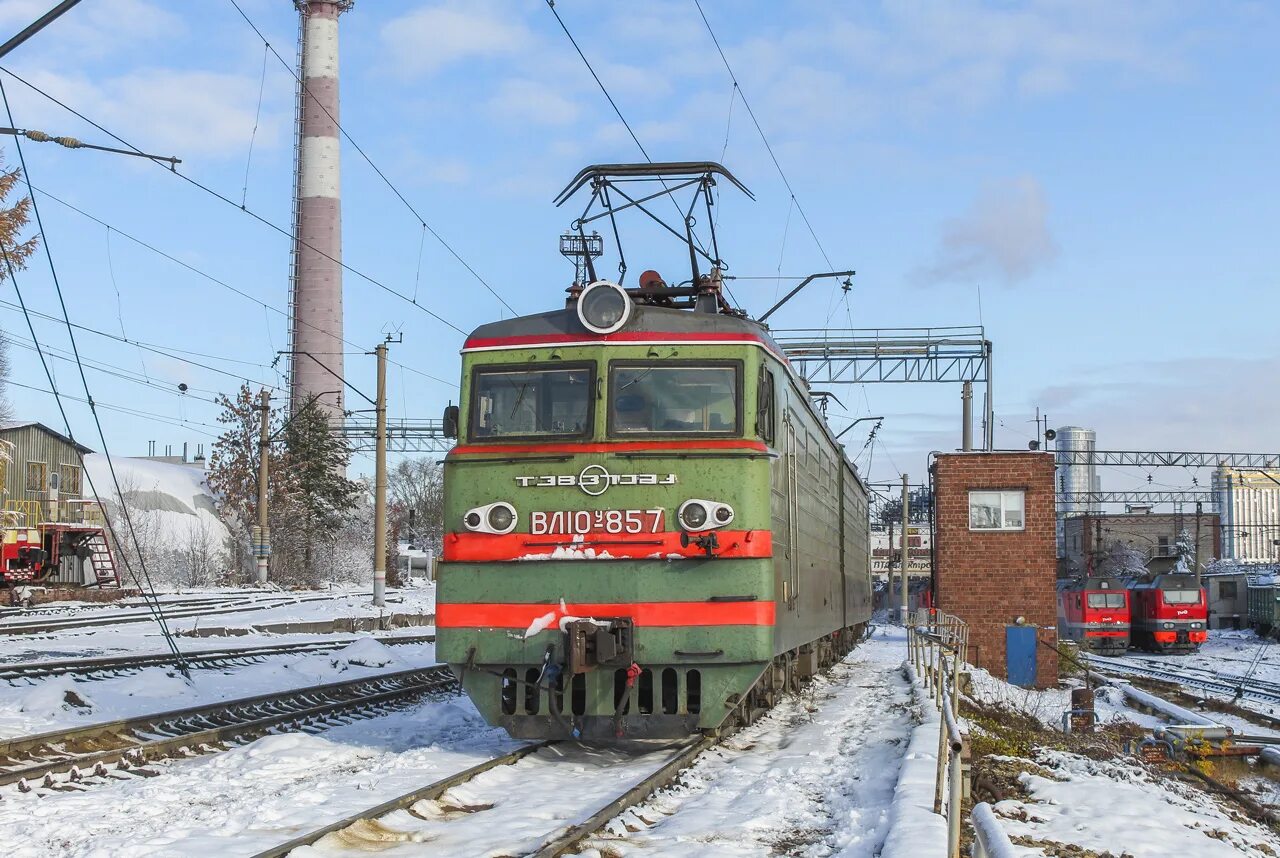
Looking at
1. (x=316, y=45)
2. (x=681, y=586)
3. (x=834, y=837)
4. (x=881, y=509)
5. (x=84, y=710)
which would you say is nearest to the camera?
(x=834, y=837)

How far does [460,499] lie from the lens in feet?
32.0

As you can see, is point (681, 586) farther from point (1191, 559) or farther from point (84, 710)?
point (1191, 559)

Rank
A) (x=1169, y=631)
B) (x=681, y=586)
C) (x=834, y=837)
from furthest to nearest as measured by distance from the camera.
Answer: (x=1169, y=631) < (x=681, y=586) < (x=834, y=837)

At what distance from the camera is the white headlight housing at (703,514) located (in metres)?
9.34

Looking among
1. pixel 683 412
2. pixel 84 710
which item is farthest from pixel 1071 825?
pixel 84 710

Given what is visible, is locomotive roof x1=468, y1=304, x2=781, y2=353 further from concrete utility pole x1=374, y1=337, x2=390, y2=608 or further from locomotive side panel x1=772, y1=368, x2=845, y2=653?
concrete utility pole x1=374, y1=337, x2=390, y2=608

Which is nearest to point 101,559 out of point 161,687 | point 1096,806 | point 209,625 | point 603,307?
point 209,625

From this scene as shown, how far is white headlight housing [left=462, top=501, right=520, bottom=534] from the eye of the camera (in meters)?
9.58

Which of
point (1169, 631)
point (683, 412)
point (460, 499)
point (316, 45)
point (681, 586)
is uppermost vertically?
point (316, 45)

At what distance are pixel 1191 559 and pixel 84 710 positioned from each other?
77.0m

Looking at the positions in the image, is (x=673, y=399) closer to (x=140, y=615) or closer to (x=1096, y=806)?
(x=1096, y=806)

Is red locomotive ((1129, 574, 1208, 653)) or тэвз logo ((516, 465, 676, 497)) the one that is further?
red locomotive ((1129, 574, 1208, 653))

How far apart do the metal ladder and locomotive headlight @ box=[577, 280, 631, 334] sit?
2897 centimetres

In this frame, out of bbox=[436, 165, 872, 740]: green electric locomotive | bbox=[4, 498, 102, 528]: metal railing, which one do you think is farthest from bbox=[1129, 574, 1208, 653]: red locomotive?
bbox=[436, 165, 872, 740]: green electric locomotive
